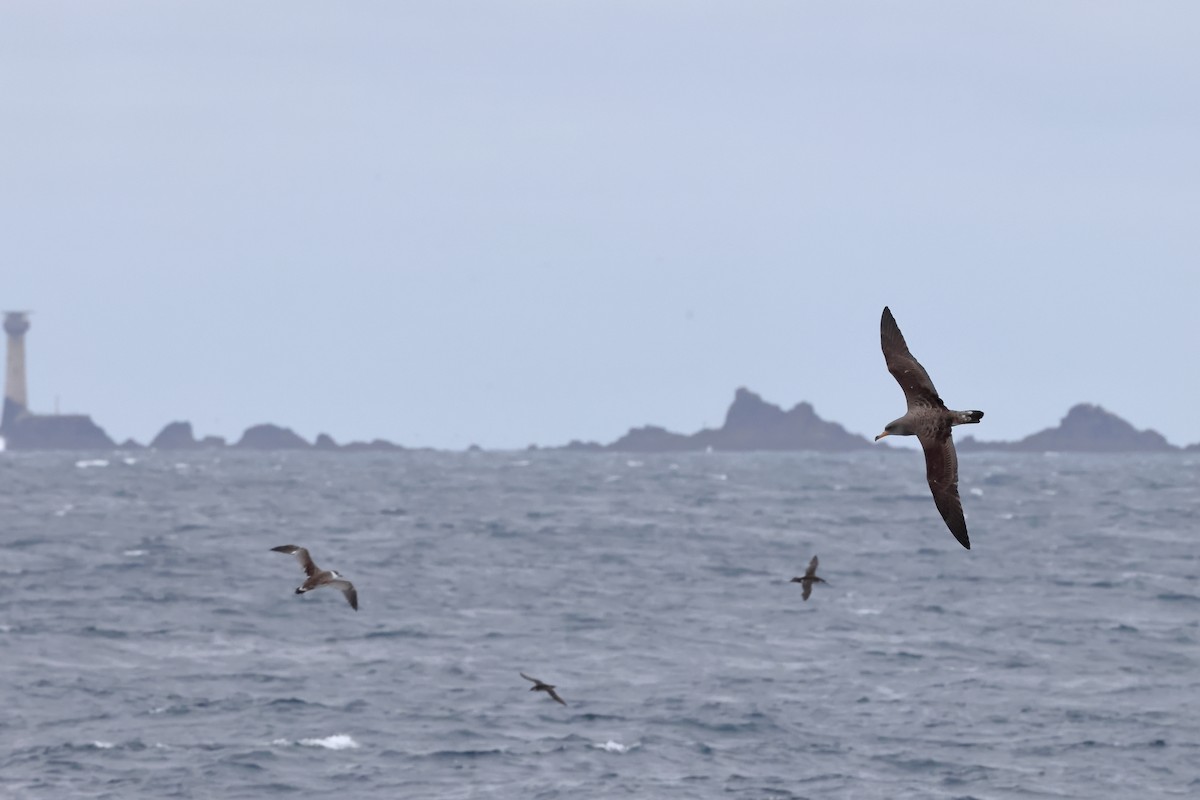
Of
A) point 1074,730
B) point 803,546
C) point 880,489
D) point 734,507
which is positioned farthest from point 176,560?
point 880,489

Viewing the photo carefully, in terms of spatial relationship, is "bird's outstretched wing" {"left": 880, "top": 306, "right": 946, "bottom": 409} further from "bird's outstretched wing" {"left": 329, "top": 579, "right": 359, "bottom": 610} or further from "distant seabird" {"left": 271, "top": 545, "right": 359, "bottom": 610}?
"bird's outstretched wing" {"left": 329, "top": 579, "right": 359, "bottom": 610}


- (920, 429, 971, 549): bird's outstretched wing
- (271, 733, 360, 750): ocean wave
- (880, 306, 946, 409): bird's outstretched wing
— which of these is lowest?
(271, 733, 360, 750): ocean wave

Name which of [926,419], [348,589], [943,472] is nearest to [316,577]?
[348,589]

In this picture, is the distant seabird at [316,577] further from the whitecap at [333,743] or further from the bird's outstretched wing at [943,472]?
the bird's outstretched wing at [943,472]

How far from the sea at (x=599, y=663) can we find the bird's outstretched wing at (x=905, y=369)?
14.8m

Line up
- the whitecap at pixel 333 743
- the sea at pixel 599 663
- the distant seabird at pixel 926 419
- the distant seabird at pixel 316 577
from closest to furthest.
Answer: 1. the distant seabird at pixel 926 419
2. the distant seabird at pixel 316 577
3. the sea at pixel 599 663
4. the whitecap at pixel 333 743

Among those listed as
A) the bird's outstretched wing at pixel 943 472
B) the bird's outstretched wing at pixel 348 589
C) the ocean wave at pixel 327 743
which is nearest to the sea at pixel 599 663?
the ocean wave at pixel 327 743

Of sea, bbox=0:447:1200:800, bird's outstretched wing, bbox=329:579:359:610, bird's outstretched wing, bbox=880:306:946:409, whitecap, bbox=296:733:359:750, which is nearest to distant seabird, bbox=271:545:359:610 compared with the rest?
bird's outstretched wing, bbox=329:579:359:610

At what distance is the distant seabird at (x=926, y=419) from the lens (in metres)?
13.7

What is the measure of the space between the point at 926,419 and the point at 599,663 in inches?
1014

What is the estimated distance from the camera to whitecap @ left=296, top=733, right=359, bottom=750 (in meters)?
30.1

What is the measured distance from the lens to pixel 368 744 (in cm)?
3036

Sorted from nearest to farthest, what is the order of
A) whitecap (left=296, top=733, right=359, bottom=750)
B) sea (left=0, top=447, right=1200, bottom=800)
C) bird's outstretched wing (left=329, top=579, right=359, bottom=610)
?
bird's outstretched wing (left=329, top=579, right=359, bottom=610), sea (left=0, top=447, right=1200, bottom=800), whitecap (left=296, top=733, right=359, bottom=750)

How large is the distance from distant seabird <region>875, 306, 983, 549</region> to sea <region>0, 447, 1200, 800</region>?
1460 centimetres
